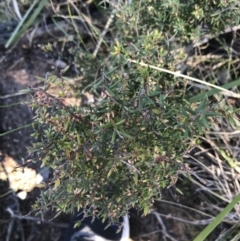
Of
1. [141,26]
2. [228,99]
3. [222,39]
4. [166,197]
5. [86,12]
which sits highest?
[141,26]

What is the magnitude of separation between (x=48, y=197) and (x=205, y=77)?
767 millimetres

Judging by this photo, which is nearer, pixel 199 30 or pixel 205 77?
pixel 199 30

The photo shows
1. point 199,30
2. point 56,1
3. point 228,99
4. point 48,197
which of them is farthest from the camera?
point 56,1

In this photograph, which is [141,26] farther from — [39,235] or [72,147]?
[39,235]

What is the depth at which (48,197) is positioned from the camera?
1081 millimetres

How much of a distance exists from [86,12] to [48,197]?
0.94 m

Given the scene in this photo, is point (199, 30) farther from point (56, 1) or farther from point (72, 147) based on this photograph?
point (56, 1)

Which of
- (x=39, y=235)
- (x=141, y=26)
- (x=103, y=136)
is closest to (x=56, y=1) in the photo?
(x=141, y=26)

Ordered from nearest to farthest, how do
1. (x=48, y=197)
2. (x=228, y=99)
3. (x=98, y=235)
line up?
(x=48, y=197) → (x=98, y=235) → (x=228, y=99)

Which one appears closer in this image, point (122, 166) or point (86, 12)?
point (122, 166)

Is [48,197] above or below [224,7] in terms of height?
below

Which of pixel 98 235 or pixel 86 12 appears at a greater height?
pixel 86 12

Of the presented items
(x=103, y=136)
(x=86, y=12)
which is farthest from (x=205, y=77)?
(x=103, y=136)

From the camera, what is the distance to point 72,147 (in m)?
1.01
